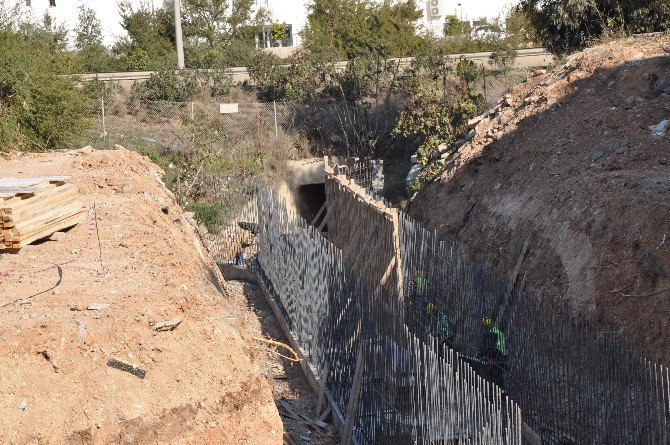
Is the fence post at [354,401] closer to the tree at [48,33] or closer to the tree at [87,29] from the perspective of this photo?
the tree at [48,33]

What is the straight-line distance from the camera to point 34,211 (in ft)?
30.8

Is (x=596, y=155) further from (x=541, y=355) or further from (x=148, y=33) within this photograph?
(x=148, y=33)

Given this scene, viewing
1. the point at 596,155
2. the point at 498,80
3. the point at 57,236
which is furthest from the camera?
the point at 498,80

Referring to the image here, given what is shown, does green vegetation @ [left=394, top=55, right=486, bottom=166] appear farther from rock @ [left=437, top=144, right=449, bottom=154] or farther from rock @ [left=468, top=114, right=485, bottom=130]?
rock @ [left=468, top=114, right=485, bottom=130]

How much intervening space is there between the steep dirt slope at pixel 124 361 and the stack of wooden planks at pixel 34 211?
0.80 meters

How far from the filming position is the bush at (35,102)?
22219 millimetres

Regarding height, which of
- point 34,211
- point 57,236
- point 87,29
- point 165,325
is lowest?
point 165,325

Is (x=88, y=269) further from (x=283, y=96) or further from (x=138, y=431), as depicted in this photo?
(x=283, y=96)

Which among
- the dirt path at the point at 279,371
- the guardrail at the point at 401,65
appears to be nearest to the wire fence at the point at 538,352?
the dirt path at the point at 279,371

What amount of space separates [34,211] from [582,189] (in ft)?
Answer: 26.3

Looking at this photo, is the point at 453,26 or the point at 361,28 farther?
the point at 453,26

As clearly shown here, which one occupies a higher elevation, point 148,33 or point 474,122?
point 148,33

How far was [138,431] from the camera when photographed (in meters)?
6.14

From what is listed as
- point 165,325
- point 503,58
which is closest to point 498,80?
point 503,58
